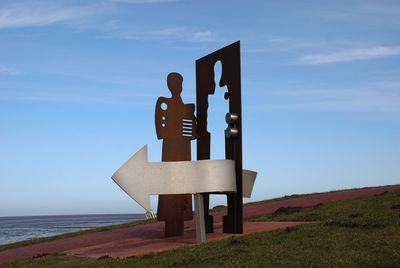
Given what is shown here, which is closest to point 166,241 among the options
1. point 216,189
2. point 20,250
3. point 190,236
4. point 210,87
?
point 190,236

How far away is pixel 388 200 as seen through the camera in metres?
19.3

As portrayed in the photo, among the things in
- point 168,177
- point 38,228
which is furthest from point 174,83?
point 38,228

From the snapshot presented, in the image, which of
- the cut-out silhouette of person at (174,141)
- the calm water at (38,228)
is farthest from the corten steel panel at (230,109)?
the calm water at (38,228)

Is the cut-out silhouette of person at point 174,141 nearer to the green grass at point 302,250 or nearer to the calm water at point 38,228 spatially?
the green grass at point 302,250

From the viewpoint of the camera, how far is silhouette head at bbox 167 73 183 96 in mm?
17286

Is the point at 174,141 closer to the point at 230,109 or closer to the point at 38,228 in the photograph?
the point at 230,109

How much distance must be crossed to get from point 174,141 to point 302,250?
5.90m

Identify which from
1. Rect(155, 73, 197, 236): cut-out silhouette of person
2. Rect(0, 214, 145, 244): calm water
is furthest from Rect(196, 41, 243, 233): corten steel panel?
Rect(0, 214, 145, 244): calm water

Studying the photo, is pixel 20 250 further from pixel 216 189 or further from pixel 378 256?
pixel 378 256

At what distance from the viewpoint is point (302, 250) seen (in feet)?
40.1

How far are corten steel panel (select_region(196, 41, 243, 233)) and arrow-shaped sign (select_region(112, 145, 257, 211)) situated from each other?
562 millimetres

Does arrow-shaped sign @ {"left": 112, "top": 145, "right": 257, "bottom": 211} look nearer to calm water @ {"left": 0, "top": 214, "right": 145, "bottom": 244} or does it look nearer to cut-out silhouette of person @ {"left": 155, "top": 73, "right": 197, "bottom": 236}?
cut-out silhouette of person @ {"left": 155, "top": 73, "right": 197, "bottom": 236}

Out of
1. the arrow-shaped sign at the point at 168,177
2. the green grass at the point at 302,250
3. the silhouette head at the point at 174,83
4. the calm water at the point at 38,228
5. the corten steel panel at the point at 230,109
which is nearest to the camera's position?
the green grass at the point at 302,250

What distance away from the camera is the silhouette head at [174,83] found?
17.3 m
